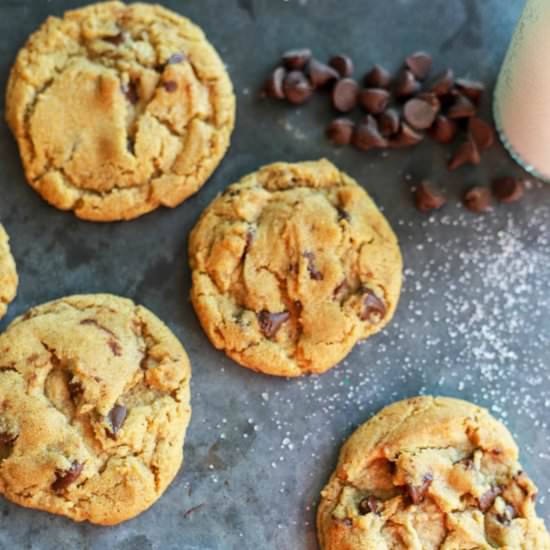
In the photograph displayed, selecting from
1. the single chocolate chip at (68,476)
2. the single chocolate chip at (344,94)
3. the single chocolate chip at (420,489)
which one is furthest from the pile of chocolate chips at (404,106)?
the single chocolate chip at (68,476)

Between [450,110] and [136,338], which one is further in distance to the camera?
[450,110]

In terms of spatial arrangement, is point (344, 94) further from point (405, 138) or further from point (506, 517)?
point (506, 517)

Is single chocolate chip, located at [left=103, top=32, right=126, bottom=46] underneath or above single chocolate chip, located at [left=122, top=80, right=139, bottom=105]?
above

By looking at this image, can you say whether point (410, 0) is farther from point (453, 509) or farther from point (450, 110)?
point (453, 509)

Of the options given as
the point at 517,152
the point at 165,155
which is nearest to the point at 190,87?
the point at 165,155

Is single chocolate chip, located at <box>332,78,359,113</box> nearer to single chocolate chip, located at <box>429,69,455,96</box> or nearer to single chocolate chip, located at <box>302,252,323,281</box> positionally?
single chocolate chip, located at <box>429,69,455,96</box>

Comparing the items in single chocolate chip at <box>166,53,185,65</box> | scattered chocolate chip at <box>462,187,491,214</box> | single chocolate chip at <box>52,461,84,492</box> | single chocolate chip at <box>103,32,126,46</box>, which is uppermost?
single chocolate chip at <box>103,32,126,46</box>

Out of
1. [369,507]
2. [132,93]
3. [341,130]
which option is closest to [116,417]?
[369,507]

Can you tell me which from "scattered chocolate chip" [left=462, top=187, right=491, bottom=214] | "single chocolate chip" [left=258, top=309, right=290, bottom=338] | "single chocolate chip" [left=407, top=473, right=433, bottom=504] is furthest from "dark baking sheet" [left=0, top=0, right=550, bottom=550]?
"single chocolate chip" [left=407, top=473, right=433, bottom=504]

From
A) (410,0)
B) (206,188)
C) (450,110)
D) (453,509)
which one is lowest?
(453,509)
